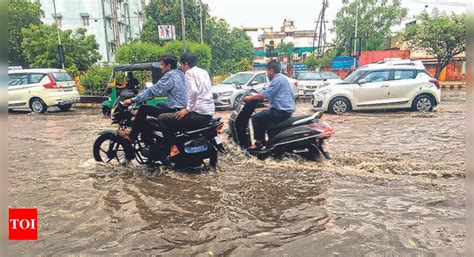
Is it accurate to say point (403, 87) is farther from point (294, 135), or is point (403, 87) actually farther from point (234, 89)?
point (294, 135)

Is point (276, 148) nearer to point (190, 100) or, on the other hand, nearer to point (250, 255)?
point (190, 100)

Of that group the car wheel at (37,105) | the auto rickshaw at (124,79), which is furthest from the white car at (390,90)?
the car wheel at (37,105)

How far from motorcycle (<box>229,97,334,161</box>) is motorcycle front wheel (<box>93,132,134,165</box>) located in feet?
5.66

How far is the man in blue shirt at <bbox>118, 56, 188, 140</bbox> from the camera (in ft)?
15.0

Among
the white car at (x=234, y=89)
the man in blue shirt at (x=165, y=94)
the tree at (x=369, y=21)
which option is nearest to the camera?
the man in blue shirt at (x=165, y=94)

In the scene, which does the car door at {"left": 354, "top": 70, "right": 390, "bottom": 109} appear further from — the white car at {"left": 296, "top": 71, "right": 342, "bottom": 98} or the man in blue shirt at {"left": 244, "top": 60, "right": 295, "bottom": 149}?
the man in blue shirt at {"left": 244, "top": 60, "right": 295, "bottom": 149}

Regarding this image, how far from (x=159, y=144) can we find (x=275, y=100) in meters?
1.84

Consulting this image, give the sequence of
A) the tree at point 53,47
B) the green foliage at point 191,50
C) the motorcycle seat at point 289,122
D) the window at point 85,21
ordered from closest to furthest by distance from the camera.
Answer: the motorcycle seat at point 289,122
the green foliage at point 191,50
the tree at point 53,47
the window at point 85,21

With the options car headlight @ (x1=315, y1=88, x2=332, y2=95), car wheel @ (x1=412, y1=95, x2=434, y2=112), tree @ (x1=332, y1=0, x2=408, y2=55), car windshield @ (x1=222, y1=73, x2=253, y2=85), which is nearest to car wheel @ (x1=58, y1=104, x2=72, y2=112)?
car windshield @ (x1=222, y1=73, x2=253, y2=85)

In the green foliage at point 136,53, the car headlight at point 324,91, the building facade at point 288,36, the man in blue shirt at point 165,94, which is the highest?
the building facade at point 288,36

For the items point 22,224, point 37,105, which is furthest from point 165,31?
point 22,224

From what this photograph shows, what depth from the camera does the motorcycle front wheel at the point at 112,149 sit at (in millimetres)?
4918

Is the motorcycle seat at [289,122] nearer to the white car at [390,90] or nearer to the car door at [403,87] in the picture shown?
the white car at [390,90]

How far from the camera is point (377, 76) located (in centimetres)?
1062
